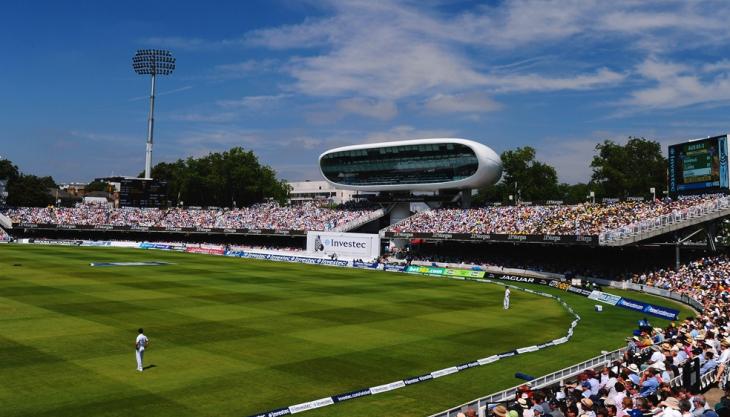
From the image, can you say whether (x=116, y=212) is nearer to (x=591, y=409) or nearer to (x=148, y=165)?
(x=148, y=165)

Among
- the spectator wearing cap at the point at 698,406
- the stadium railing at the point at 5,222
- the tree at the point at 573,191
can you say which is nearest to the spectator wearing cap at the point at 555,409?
the spectator wearing cap at the point at 698,406

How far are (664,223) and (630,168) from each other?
59074mm

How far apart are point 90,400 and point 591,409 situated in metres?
12.1

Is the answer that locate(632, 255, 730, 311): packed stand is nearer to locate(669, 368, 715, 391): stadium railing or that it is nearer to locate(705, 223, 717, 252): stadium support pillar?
locate(705, 223, 717, 252): stadium support pillar

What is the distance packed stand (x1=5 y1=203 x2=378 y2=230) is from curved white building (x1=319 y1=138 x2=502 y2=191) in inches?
208

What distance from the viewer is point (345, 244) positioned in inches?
2837

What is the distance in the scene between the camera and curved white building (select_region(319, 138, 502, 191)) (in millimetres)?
73750

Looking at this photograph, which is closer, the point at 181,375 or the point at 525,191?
the point at 181,375

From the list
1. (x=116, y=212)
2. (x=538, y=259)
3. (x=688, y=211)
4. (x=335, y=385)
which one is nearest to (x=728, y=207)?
(x=688, y=211)

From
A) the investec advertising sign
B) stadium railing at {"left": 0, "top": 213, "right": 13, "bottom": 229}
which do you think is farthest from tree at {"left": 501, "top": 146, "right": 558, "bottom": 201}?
stadium railing at {"left": 0, "top": 213, "right": 13, "bottom": 229}

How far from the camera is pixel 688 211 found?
1884 inches

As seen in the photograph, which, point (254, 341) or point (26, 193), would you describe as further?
Result: point (26, 193)

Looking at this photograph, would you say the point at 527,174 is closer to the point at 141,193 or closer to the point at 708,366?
the point at 141,193

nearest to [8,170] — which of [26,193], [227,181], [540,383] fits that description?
[26,193]
